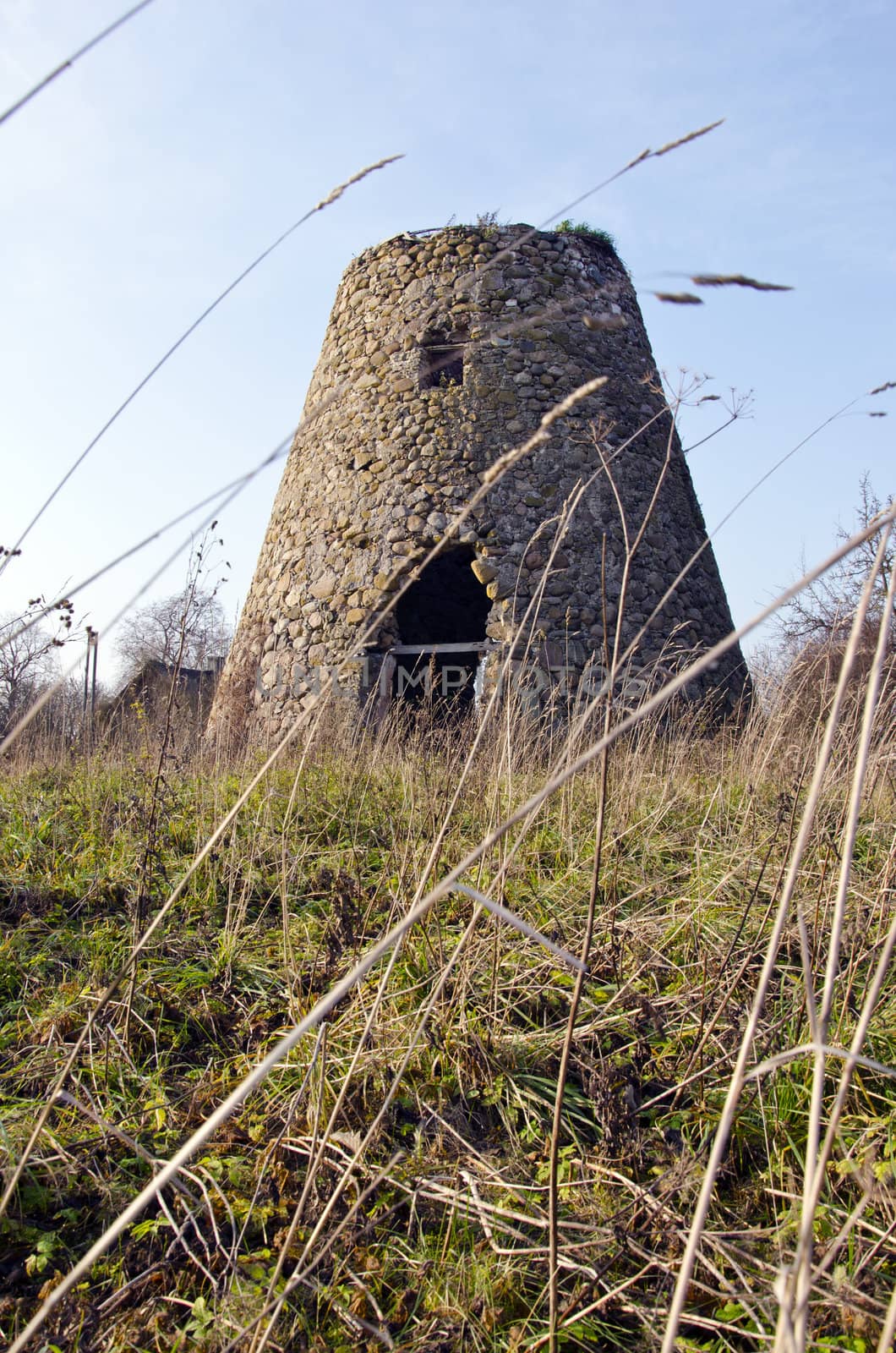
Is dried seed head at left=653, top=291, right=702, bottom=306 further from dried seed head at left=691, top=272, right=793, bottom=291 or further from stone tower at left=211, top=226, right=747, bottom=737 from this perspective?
stone tower at left=211, top=226, right=747, bottom=737

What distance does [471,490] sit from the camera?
7094 mm

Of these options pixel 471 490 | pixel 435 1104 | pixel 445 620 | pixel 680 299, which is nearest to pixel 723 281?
pixel 680 299

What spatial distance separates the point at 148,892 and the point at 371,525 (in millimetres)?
4789

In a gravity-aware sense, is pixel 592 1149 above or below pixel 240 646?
below

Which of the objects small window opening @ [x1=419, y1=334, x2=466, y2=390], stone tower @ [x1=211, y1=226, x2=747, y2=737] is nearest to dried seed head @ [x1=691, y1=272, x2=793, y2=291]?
stone tower @ [x1=211, y1=226, x2=747, y2=737]

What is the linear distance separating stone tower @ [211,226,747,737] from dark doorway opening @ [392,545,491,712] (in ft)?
0.59

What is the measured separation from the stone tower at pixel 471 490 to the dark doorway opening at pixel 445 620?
0.59 ft

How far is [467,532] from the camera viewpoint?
6.87 m

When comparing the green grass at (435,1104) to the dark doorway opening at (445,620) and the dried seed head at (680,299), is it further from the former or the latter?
the dark doorway opening at (445,620)

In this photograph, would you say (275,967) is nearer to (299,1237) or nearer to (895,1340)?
(299,1237)

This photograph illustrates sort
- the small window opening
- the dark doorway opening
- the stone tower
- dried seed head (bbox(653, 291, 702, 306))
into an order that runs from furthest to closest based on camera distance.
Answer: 1. the dark doorway opening
2. the small window opening
3. the stone tower
4. dried seed head (bbox(653, 291, 702, 306))

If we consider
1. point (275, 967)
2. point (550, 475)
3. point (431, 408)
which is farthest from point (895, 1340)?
point (431, 408)

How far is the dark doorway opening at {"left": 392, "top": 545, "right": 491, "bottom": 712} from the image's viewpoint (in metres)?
8.12

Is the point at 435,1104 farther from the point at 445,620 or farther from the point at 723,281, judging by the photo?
the point at 445,620
